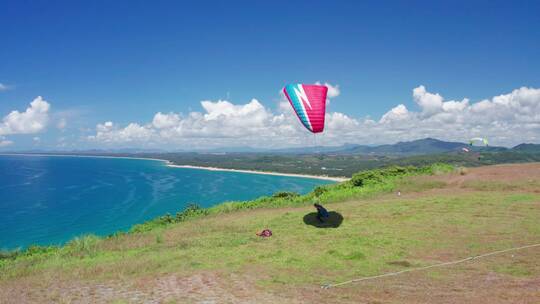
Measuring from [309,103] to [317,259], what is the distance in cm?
755

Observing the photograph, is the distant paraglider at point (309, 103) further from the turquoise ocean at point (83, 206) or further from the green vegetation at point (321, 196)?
the turquoise ocean at point (83, 206)

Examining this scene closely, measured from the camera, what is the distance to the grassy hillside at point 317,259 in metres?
9.91

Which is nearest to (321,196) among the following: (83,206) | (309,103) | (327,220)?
(327,220)

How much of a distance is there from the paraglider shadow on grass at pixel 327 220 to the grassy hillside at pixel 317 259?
0.97 ft

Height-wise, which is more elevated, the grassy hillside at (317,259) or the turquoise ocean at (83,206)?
the grassy hillside at (317,259)

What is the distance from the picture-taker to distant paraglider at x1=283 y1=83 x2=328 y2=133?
16734mm

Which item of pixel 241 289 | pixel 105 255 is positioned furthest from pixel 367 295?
pixel 105 255

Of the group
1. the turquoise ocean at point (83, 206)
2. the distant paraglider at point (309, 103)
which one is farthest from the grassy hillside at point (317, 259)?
the turquoise ocean at point (83, 206)

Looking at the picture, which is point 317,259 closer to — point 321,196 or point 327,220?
point 327,220

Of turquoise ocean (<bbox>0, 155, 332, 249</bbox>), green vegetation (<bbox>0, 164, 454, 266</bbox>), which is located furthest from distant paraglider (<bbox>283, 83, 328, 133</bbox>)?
turquoise ocean (<bbox>0, 155, 332, 249</bbox>)

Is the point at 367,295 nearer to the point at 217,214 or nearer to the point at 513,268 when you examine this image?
the point at 513,268

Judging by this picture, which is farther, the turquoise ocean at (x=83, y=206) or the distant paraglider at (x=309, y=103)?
the turquoise ocean at (x=83, y=206)

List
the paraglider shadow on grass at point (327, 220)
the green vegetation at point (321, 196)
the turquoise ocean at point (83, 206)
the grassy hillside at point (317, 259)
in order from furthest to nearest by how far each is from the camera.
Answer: the turquoise ocean at point (83, 206), the green vegetation at point (321, 196), the paraglider shadow on grass at point (327, 220), the grassy hillside at point (317, 259)

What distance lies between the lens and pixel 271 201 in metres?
30.6
